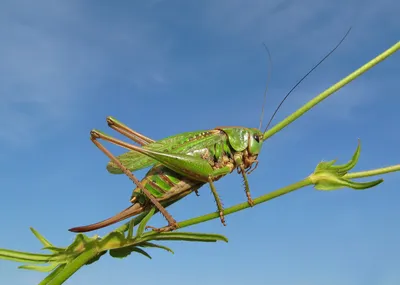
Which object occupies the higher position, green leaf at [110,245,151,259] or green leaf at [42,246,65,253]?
green leaf at [110,245,151,259]

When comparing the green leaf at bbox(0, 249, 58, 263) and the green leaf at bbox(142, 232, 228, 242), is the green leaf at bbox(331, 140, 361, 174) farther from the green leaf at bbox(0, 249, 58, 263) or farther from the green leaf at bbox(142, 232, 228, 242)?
the green leaf at bbox(0, 249, 58, 263)

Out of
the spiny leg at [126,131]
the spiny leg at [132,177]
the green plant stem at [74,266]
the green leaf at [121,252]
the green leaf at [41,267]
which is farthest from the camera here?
the spiny leg at [126,131]

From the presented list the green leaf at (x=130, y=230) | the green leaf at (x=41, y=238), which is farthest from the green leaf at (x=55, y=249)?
the green leaf at (x=130, y=230)

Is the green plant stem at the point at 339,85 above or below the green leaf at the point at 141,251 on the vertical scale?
above

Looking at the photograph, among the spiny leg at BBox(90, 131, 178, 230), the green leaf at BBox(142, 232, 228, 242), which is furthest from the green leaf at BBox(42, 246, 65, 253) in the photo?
the spiny leg at BBox(90, 131, 178, 230)

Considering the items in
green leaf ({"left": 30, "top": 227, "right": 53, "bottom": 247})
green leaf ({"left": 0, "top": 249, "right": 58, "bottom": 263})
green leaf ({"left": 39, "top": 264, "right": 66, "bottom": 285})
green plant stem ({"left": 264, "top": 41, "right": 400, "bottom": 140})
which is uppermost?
green plant stem ({"left": 264, "top": 41, "right": 400, "bottom": 140})

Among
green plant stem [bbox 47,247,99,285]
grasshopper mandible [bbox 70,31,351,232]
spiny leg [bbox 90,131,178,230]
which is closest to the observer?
green plant stem [bbox 47,247,99,285]

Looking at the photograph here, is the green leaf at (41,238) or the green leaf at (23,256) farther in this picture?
the green leaf at (41,238)

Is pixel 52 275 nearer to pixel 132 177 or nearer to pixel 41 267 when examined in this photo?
pixel 41 267

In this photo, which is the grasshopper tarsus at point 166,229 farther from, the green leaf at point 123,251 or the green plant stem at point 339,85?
the green plant stem at point 339,85
